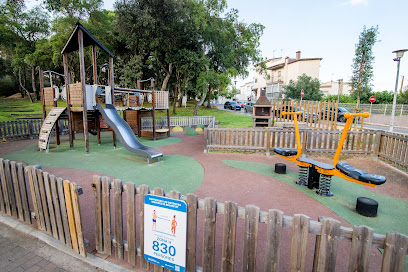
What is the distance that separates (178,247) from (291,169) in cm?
608

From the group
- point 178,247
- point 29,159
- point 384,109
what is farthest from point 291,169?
point 384,109

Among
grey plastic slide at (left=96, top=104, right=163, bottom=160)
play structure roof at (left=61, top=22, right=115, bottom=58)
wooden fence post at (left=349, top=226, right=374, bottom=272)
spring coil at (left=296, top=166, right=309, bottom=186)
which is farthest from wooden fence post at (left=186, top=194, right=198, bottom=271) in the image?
play structure roof at (left=61, top=22, right=115, bottom=58)

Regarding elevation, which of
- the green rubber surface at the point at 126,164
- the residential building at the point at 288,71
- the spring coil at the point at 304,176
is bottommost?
the green rubber surface at the point at 126,164

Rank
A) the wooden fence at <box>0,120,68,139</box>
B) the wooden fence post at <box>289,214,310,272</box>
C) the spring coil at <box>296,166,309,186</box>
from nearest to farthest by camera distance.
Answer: the wooden fence post at <box>289,214,310,272</box>, the spring coil at <box>296,166,309,186</box>, the wooden fence at <box>0,120,68,139</box>

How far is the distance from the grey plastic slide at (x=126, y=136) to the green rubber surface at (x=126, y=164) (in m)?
0.41

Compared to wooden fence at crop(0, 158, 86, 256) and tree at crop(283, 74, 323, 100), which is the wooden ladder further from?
tree at crop(283, 74, 323, 100)

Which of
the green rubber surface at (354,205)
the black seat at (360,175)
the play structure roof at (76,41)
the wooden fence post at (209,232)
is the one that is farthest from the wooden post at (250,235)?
the play structure roof at (76,41)

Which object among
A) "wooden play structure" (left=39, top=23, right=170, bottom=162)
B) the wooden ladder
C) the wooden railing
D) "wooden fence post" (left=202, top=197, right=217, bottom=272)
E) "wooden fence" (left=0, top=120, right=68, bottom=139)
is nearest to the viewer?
"wooden fence post" (left=202, top=197, right=217, bottom=272)

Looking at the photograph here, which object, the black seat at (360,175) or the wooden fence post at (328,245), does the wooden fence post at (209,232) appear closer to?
the wooden fence post at (328,245)

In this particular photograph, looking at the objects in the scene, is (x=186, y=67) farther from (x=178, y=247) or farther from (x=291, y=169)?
(x=178, y=247)

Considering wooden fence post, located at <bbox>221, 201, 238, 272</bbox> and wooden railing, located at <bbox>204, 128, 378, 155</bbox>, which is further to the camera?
wooden railing, located at <bbox>204, 128, 378, 155</bbox>

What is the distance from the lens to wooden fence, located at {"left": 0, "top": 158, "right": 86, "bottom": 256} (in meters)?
3.06

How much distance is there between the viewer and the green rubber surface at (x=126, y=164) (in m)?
6.30

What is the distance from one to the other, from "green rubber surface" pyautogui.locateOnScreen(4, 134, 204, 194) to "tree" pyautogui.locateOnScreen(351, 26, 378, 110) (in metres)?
25.2
